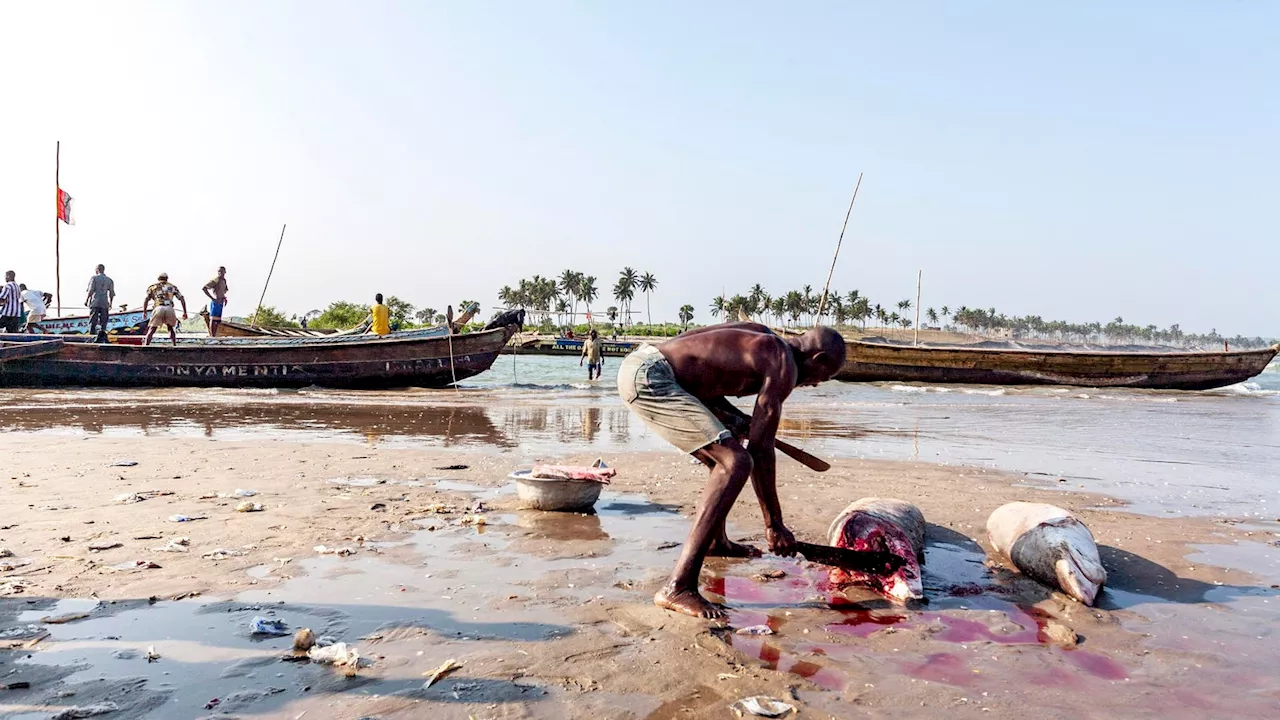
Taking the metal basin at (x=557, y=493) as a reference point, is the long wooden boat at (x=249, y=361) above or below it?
above

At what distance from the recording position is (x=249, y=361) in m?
19.4

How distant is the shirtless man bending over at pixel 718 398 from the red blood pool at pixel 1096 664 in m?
1.32

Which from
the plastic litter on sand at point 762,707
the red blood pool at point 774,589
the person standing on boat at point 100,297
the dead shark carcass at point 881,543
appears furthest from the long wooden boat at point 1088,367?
the plastic litter on sand at point 762,707

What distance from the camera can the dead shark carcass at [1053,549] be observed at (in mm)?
4195

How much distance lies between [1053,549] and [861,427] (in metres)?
8.90

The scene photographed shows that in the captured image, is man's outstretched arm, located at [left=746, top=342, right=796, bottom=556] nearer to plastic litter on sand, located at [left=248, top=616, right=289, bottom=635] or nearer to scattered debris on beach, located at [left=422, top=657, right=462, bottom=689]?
scattered debris on beach, located at [left=422, top=657, right=462, bottom=689]

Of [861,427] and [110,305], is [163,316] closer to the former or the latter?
[110,305]

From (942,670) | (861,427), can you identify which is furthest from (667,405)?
(861,427)

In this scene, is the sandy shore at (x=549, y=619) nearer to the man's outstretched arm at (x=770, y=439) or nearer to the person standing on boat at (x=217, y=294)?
the man's outstretched arm at (x=770, y=439)

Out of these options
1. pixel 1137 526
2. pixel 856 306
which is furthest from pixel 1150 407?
pixel 856 306

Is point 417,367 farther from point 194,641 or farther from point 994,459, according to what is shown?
point 194,641

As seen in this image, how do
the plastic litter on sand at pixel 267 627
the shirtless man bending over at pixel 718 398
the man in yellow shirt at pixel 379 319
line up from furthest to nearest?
the man in yellow shirt at pixel 379 319 → the shirtless man bending over at pixel 718 398 → the plastic litter on sand at pixel 267 627

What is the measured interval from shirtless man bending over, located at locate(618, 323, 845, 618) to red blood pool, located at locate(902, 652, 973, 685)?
892 mm

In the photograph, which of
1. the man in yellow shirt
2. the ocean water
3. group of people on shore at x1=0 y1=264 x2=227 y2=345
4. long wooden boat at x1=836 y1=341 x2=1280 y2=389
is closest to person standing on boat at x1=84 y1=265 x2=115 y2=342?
group of people on shore at x1=0 y1=264 x2=227 y2=345
